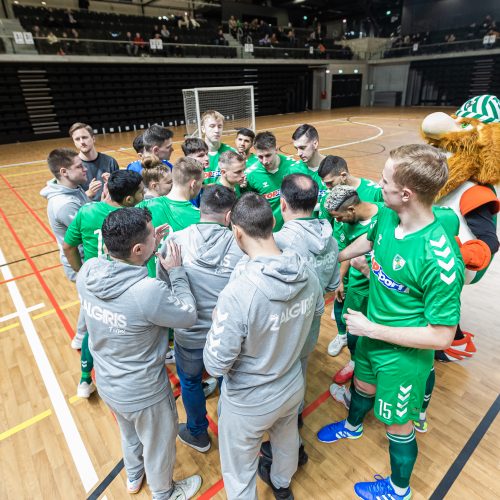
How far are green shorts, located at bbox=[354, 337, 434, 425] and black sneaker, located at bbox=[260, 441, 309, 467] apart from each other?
2.51ft

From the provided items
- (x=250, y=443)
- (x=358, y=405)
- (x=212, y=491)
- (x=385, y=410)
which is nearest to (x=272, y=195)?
(x=358, y=405)

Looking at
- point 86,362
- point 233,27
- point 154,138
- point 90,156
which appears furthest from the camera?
point 233,27

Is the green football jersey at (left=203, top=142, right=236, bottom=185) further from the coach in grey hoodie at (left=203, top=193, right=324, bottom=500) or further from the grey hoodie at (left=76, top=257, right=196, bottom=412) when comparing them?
the coach in grey hoodie at (left=203, top=193, right=324, bottom=500)

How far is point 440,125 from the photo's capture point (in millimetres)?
2146

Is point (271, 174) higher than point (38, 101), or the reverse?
point (38, 101)

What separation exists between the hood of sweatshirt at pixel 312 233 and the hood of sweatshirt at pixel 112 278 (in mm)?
921

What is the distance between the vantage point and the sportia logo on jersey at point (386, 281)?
1.66 m

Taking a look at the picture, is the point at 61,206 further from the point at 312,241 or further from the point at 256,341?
the point at 256,341

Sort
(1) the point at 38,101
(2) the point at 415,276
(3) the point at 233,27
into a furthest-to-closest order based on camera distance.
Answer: (3) the point at 233,27 → (1) the point at 38,101 → (2) the point at 415,276

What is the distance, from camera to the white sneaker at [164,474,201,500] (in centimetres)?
208

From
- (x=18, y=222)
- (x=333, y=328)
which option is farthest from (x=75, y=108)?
(x=333, y=328)

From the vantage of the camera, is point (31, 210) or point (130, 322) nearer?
point (130, 322)

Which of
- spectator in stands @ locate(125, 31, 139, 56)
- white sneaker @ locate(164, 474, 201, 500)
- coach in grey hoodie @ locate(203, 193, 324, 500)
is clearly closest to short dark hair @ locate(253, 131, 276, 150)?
coach in grey hoodie @ locate(203, 193, 324, 500)

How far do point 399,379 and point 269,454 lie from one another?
1.06 m
